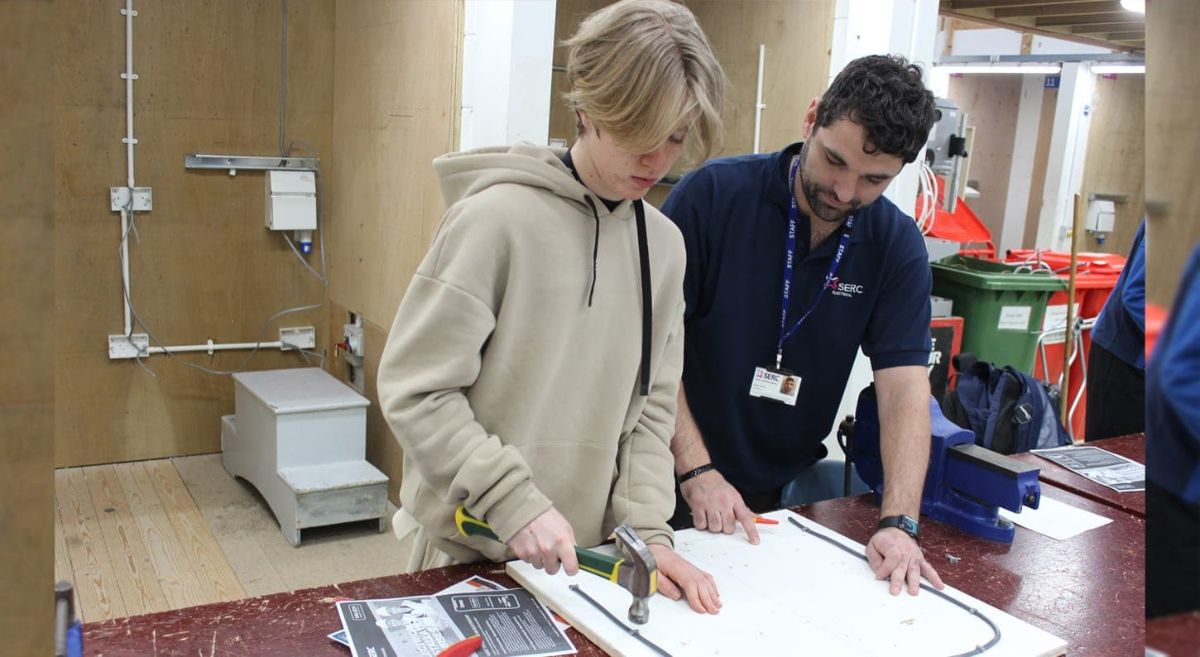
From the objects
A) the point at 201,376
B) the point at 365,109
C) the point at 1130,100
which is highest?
the point at 1130,100

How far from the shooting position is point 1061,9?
544cm

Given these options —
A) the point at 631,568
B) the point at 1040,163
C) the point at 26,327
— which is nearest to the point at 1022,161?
the point at 1040,163

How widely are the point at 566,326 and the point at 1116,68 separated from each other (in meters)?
6.58

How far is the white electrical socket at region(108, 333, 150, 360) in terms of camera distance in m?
3.77

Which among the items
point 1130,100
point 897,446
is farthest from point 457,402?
point 1130,100

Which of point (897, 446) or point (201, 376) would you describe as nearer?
point (897, 446)

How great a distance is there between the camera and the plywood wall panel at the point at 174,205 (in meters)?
3.60

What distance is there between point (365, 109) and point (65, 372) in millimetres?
1556

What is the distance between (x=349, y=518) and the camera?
3340mm

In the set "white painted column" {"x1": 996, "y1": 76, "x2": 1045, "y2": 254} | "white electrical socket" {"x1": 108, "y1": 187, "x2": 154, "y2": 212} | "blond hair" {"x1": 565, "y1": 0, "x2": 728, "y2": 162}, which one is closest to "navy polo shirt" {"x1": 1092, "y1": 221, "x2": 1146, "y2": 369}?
"blond hair" {"x1": 565, "y1": 0, "x2": 728, "y2": 162}

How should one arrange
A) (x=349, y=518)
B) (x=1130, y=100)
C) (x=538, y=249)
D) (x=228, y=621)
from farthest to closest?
(x=1130, y=100) < (x=349, y=518) < (x=538, y=249) < (x=228, y=621)

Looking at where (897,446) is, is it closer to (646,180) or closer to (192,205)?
(646,180)

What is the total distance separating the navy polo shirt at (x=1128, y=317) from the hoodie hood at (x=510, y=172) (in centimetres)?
179

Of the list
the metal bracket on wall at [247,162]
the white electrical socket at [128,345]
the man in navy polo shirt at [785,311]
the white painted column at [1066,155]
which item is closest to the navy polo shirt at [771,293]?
the man in navy polo shirt at [785,311]
